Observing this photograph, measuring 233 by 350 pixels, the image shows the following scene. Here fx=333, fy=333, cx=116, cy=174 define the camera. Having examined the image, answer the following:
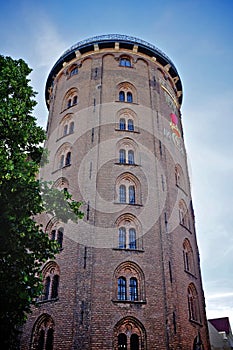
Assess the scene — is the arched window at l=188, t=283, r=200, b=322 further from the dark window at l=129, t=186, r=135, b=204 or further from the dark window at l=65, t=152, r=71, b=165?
the dark window at l=65, t=152, r=71, b=165

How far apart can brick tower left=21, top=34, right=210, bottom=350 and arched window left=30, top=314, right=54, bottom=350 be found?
0.05m

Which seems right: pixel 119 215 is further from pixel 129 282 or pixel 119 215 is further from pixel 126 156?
pixel 126 156

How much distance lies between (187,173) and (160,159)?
5.68 metres

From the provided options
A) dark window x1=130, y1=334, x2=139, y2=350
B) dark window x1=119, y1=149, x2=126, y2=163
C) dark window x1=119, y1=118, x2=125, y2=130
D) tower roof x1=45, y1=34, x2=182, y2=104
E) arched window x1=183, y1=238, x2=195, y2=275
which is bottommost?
dark window x1=130, y1=334, x2=139, y2=350

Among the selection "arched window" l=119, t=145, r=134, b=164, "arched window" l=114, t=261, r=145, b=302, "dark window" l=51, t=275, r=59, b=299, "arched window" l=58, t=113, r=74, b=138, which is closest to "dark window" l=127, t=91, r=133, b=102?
"arched window" l=58, t=113, r=74, b=138

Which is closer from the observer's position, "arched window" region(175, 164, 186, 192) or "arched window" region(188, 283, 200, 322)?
"arched window" region(188, 283, 200, 322)

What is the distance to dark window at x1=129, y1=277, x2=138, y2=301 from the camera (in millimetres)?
17891

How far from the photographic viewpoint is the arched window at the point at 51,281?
18688 millimetres

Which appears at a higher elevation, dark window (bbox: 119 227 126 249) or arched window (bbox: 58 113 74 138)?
arched window (bbox: 58 113 74 138)

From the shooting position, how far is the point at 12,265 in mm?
10523

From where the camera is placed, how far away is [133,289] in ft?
59.7

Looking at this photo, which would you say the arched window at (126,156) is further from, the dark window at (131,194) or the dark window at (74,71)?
the dark window at (74,71)

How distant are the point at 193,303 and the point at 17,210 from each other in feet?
48.4

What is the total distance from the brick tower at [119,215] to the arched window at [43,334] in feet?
0.17
